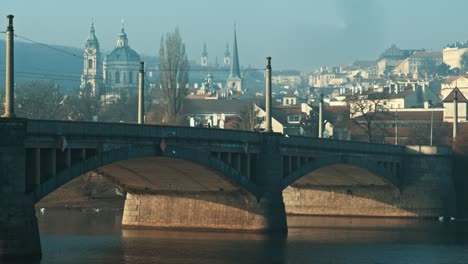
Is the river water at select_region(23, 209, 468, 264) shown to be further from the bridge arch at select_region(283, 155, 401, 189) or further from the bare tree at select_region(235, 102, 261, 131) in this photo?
the bare tree at select_region(235, 102, 261, 131)

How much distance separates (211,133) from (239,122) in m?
109

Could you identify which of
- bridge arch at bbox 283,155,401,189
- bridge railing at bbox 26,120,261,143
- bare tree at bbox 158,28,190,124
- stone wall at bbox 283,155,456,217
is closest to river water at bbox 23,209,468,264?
bridge arch at bbox 283,155,401,189

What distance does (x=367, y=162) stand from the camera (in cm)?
11350

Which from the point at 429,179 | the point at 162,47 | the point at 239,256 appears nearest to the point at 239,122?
the point at 162,47

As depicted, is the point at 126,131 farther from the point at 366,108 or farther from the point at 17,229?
the point at 366,108

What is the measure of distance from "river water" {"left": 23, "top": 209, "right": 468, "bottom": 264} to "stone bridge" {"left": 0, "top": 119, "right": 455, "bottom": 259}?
2.17 metres

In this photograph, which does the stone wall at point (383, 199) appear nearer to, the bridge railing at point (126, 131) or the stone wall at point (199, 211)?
the stone wall at point (199, 211)

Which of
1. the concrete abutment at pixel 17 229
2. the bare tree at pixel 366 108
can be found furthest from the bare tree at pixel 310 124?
the concrete abutment at pixel 17 229

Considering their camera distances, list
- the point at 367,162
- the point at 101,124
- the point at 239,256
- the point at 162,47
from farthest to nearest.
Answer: the point at 162,47 < the point at 367,162 < the point at 239,256 < the point at 101,124

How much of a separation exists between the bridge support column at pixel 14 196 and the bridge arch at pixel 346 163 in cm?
3209

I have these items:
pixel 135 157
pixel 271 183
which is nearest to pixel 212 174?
pixel 271 183

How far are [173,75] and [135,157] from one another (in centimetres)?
9445

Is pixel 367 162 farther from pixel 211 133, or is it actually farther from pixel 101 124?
pixel 101 124

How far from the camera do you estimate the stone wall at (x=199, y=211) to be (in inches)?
3745
